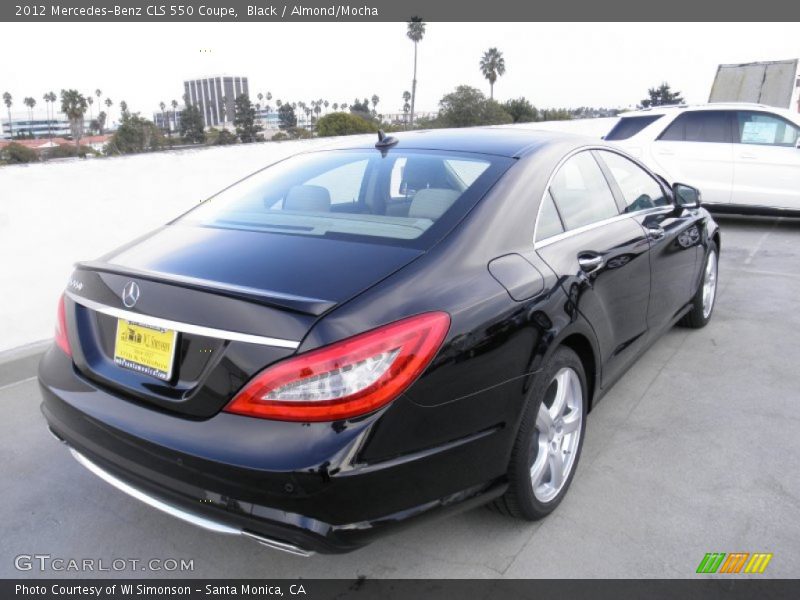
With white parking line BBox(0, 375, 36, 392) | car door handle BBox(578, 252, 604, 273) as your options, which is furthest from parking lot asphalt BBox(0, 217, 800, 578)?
car door handle BBox(578, 252, 604, 273)

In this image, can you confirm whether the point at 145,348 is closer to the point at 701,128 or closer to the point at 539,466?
the point at 539,466

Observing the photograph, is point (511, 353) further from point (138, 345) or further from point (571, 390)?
point (138, 345)

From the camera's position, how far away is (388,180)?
9.45 ft

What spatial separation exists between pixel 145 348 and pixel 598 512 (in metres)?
1.88

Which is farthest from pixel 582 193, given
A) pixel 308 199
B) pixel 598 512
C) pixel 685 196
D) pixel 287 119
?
A: pixel 287 119

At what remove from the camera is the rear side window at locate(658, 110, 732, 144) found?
9.20 meters

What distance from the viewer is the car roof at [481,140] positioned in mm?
2893

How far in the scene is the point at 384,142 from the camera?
10.3 feet

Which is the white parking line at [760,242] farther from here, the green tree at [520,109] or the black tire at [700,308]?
the green tree at [520,109]

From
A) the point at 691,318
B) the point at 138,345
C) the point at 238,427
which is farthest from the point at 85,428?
the point at 691,318

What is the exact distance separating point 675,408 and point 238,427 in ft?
8.76

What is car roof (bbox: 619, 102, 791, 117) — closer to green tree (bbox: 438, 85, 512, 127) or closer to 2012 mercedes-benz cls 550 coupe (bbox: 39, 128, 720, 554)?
2012 mercedes-benz cls 550 coupe (bbox: 39, 128, 720, 554)

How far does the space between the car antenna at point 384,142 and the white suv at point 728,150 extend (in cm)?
624

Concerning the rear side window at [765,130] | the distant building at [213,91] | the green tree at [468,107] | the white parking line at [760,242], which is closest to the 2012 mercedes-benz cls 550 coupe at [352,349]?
the white parking line at [760,242]
